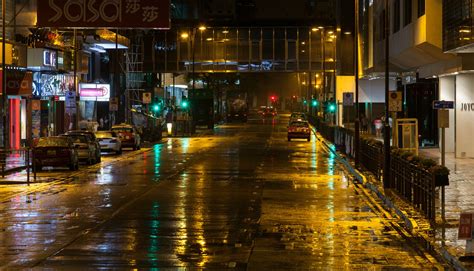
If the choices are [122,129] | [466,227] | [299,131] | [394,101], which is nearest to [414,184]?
[466,227]

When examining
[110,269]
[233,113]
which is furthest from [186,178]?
[233,113]

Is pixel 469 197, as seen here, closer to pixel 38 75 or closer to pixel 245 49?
pixel 38 75

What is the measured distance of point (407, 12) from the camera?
41.1 meters

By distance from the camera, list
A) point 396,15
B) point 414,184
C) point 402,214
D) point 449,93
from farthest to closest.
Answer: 1. point 396,15
2. point 449,93
3. point 414,184
4. point 402,214

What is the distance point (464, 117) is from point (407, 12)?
7199mm

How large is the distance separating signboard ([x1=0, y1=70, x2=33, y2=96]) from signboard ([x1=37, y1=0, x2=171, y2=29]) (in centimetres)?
792

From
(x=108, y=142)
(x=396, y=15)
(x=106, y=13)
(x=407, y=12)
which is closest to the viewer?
(x=106, y=13)

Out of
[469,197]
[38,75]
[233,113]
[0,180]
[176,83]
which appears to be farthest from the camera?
[233,113]

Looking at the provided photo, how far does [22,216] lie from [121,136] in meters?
30.7

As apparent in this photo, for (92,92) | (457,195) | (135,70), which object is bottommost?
(457,195)

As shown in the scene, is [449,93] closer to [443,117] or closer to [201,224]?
[443,117]

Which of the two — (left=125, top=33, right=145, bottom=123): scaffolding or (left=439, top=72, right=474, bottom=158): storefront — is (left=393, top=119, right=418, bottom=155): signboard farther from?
(left=125, top=33, right=145, bottom=123): scaffolding

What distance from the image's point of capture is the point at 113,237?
1462cm

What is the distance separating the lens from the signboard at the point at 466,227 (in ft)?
40.1
